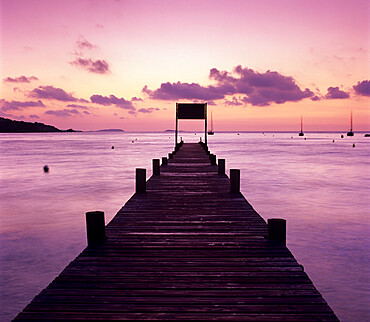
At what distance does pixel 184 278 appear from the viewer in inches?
176

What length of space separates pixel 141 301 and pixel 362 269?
7275 mm

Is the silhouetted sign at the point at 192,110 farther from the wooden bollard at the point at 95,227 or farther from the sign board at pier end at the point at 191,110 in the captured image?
the wooden bollard at the point at 95,227

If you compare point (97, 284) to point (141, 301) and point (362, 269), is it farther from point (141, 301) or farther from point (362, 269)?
point (362, 269)

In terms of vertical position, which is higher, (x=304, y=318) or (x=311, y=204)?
(x=304, y=318)

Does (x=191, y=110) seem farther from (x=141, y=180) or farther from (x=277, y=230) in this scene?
(x=277, y=230)

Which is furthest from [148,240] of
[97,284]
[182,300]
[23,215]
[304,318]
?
[23,215]

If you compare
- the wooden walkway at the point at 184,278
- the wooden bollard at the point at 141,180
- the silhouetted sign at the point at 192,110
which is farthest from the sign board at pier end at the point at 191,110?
the wooden walkway at the point at 184,278

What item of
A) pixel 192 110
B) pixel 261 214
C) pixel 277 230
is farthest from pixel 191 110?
pixel 277 230

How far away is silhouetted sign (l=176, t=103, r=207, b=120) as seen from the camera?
30312mm

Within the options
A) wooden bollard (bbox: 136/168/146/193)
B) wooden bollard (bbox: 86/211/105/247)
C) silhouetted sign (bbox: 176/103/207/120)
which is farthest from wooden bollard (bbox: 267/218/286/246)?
silhouetted sign (bbox: 176/103/207/120)

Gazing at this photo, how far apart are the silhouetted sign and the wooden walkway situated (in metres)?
23.3

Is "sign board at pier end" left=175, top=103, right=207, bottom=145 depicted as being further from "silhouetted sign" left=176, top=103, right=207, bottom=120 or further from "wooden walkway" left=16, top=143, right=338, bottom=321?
Result: "wooden walkway" left=16, top=143, right=338, bottom=321

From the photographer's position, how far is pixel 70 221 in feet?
45.4

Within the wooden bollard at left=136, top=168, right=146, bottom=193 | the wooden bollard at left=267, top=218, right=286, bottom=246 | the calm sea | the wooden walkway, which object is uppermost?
the wooden bollard at left=136, top=168, right=146, bottom=193
